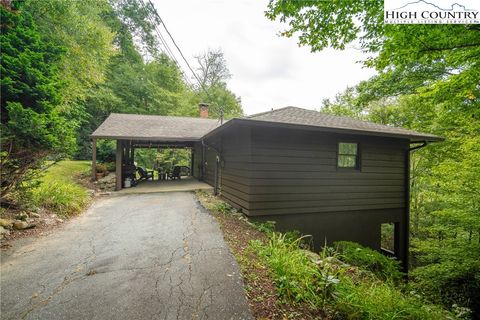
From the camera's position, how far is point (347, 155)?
6250mm

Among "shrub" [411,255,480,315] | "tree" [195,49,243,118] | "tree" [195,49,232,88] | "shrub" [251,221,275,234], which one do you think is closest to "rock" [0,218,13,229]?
"shrub" [251,221,275,234]

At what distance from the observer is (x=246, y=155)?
213 inches

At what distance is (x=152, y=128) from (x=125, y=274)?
8610 millimetres

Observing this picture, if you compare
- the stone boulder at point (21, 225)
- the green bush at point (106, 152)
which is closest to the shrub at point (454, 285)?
the stone boulder at point (21, 225)

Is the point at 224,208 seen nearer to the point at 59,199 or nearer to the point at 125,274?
the point at 125,274

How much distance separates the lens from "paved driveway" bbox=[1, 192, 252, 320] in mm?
2070

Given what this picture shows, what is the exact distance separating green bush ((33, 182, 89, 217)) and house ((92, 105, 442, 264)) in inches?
164

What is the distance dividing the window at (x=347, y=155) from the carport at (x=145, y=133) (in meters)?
5.74

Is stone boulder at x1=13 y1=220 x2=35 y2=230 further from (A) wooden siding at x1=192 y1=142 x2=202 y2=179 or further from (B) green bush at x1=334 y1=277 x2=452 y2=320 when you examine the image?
(A) wooden siding at x1=192 y1=142 x2=202 y2=179

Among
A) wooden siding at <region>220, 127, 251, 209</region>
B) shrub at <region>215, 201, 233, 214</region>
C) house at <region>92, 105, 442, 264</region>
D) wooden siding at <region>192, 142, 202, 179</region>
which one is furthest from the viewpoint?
wooden siding at <region>192, 142, 202, 179</region>

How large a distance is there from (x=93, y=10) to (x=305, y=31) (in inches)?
464

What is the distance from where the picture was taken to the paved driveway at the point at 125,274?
2.07 m

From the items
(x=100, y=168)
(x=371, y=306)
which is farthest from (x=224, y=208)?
(x=100, y=168)

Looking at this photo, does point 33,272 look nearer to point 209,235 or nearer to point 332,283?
point 209,235
